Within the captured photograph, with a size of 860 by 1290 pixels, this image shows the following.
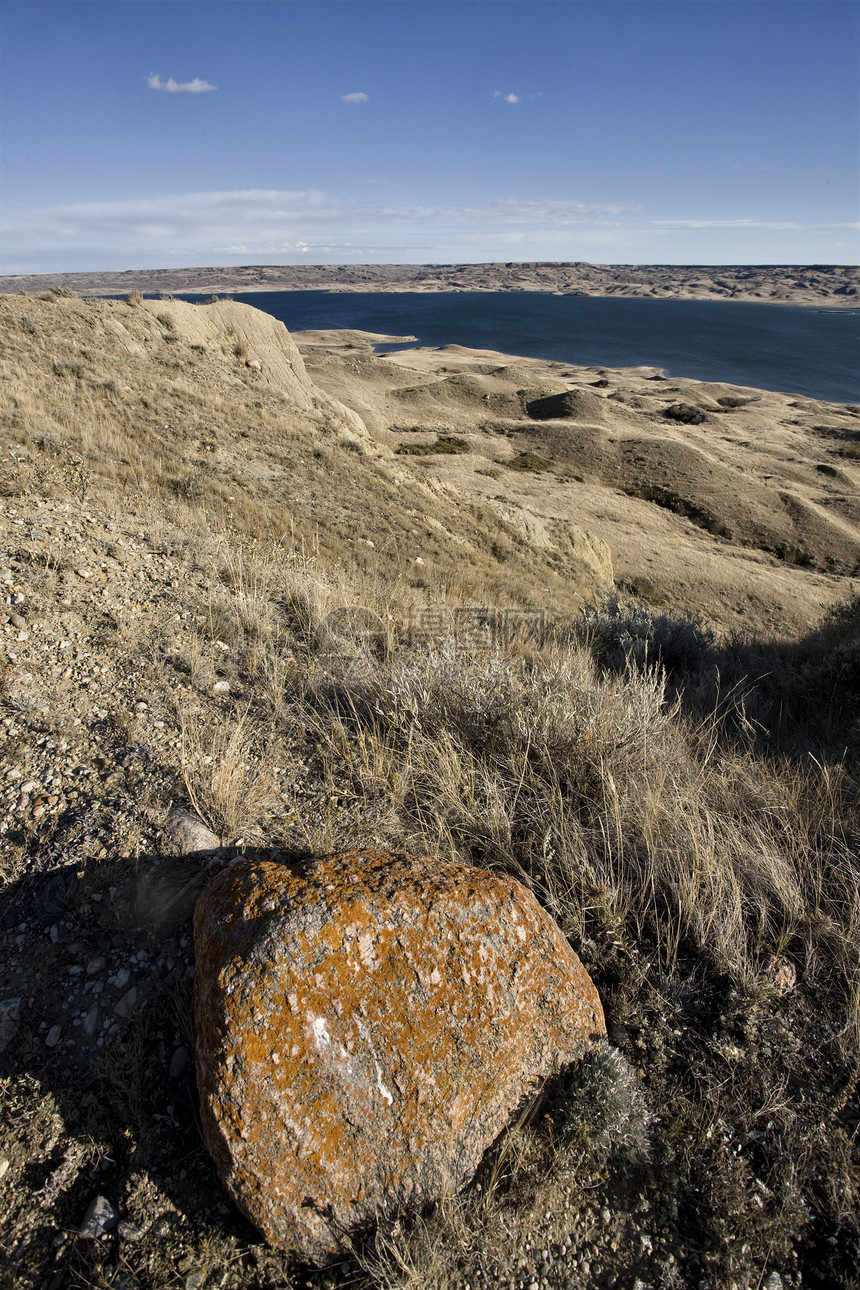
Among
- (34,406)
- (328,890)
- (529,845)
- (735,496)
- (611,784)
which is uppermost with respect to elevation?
(34,406)

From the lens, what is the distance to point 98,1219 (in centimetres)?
156

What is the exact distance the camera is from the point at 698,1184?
1.69 metres

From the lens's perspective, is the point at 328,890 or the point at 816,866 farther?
the point at 816,866

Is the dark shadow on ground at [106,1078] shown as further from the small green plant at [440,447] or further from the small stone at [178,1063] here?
the small green plant at [440,447]

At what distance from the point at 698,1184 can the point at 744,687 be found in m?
5.17

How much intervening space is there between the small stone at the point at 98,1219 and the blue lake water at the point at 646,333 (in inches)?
3272

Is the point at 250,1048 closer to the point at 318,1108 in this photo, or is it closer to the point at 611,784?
the point at 318,1108

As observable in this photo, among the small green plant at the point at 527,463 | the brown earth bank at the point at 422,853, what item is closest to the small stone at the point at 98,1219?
the brown earth bank at the point at 422,853

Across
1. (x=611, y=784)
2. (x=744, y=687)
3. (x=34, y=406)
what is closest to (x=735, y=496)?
(x=744, y=687)

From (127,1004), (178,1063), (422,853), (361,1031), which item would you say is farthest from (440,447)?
(361,1031)

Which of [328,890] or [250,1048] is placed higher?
[328,890]

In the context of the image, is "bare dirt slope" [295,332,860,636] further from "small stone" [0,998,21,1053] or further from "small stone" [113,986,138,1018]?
"small stone" [0,998,21,1053]

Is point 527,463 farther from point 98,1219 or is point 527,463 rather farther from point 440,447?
point 98,1219

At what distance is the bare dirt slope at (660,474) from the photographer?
17.6m
